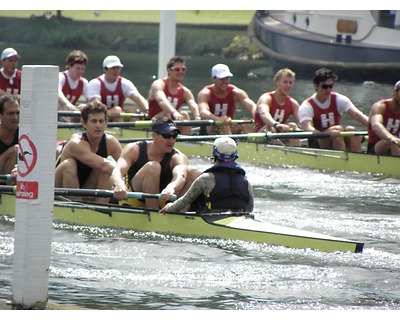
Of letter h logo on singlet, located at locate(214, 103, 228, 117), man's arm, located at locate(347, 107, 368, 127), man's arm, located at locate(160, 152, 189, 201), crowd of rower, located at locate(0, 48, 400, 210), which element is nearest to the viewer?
man's arm, located at locate(160, 152, 189, 201)

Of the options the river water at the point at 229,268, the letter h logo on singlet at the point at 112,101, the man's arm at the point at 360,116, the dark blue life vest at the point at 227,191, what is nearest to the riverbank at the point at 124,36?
the letter h logo on singlet at the point at 112,101

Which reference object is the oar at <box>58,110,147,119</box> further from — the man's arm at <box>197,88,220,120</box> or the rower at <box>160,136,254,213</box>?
the rower at <box>160,136,254,213</box>

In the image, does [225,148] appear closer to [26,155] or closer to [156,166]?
[156,166]

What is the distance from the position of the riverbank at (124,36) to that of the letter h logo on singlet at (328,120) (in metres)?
22.6

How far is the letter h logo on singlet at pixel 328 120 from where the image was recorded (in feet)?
48.3

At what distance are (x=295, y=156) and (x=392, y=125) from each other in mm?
1705

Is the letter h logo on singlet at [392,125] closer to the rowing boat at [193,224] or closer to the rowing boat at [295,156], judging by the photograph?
the rowing boat at [295,156]

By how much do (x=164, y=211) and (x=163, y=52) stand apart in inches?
428

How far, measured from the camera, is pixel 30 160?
6688mm

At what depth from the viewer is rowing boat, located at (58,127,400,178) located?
1398cm

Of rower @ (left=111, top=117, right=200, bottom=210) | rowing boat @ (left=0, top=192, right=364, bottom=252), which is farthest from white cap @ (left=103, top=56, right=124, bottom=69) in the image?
rower @ (left=111, top=117, right=200, bottom=210)

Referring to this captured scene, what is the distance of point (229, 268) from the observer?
872 centimetres

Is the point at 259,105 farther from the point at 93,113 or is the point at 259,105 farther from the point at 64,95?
the point at 93,113

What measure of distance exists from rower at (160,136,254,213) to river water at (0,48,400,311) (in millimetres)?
367
